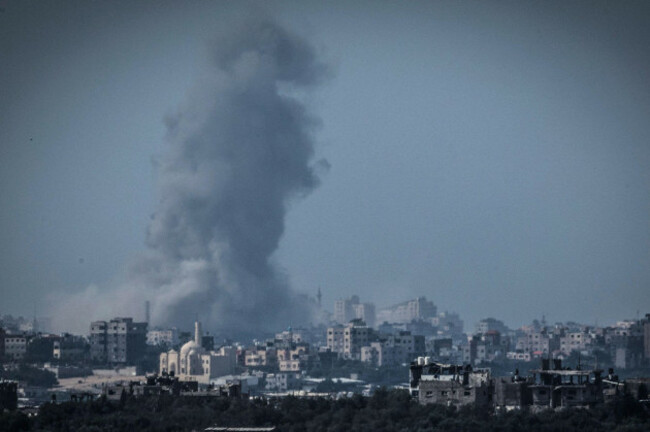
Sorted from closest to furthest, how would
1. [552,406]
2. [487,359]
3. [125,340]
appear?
[552,406] < [125,340] < [487,359]

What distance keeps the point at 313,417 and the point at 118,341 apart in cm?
5855

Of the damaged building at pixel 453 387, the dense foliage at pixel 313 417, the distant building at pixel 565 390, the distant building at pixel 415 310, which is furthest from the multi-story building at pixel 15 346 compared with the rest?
the distant building at pixel 415 310

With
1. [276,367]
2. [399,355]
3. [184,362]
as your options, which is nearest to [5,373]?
[184,362]

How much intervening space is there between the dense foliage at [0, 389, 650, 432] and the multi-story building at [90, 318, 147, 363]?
49.4 m

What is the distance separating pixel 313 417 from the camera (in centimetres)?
5853

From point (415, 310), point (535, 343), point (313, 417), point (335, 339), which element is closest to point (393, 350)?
point (335, 339)

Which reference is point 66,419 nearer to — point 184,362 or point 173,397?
point 173,397

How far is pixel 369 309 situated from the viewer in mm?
192625

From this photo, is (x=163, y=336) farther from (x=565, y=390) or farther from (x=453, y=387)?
(x=565, y=390)

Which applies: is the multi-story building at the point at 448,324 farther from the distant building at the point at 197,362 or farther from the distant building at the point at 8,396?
the distant building at the point at 8,396

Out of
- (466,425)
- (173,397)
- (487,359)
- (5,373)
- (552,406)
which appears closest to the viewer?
(466,425)

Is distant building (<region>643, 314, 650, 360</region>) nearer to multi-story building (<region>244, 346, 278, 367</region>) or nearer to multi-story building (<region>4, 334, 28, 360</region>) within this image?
multi-story building (<region>244, 346, 278, 367</region>)

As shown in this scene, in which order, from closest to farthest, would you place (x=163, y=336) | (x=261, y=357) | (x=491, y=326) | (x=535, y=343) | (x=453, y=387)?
(x=453, y=387) < (x=261, y=357) < (x=163, y=336) < (x=535, y=343) < (x=491, y=326)

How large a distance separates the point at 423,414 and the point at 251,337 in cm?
9053
